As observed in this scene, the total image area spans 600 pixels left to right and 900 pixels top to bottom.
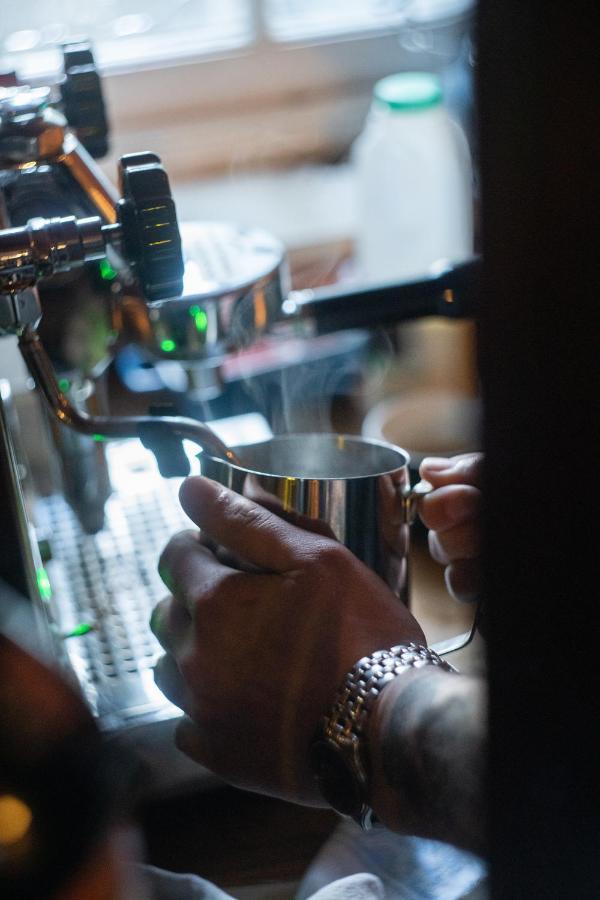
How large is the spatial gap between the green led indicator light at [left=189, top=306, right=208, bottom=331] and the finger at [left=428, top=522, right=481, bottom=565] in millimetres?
175

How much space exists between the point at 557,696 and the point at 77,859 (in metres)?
0.17

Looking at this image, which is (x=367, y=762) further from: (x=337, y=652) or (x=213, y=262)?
(x=213, y=262)

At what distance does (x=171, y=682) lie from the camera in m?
0.49

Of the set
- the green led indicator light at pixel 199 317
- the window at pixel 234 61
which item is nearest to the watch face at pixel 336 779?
the green led indicator light at pixel 199 317

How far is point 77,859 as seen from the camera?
0.31m

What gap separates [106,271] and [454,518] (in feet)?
0.80

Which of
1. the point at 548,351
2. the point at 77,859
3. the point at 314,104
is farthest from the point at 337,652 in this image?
the point at 314,104

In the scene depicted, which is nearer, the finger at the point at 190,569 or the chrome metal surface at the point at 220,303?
the finger at the point at 190,569

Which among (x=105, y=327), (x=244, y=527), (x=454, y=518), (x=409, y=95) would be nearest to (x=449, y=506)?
(x=454, y=518)

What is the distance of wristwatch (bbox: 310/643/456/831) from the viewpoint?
41 cm

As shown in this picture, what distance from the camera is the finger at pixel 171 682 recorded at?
477 mm

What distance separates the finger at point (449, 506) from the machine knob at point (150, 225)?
0.17m

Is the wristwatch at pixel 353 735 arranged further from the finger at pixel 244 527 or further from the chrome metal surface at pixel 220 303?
the chrome metal surface at pixel 220 303

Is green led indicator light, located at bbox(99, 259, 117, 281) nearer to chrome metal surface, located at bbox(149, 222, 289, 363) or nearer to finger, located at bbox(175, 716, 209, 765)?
chrome metal surface, located at bbox(149, 222, 289, 363)
